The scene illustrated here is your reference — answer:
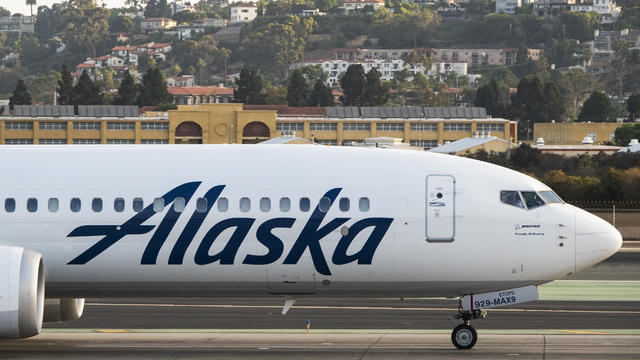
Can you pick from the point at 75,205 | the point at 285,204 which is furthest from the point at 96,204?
the point at 285,204

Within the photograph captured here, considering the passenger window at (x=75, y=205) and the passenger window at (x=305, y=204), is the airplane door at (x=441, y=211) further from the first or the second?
the passenger window at (x=75, y=205)

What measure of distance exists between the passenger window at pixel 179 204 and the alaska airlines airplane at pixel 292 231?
23 millimetres

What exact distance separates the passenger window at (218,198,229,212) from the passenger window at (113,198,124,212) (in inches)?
86.7

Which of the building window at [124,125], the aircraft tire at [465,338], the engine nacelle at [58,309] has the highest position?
the engine nacelle at [58,309]

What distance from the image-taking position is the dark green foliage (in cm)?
16050

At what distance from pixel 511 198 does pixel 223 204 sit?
21.5ft

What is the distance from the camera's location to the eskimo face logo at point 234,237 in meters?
25.8

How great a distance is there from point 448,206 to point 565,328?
801cm

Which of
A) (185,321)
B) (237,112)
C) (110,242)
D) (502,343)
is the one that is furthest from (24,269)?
(237,112)

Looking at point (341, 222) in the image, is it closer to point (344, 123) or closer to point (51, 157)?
point (51, 157)

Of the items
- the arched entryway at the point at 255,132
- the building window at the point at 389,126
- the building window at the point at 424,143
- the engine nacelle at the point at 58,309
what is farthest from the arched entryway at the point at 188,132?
the engine nacelle at the point at 58,309

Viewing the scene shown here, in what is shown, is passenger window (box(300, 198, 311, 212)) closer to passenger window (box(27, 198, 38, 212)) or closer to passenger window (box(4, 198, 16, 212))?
passenger window (box(27, 198, 38, 212))

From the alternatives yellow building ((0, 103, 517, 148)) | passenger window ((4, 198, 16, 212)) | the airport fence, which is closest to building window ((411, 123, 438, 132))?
yellow building ((0, 103, 517, 148))

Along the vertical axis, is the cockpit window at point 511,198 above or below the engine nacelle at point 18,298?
above
